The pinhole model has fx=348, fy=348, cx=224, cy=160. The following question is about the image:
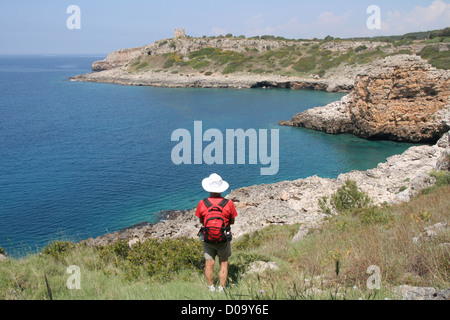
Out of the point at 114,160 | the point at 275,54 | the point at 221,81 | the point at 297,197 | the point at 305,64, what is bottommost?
the point at 297,197

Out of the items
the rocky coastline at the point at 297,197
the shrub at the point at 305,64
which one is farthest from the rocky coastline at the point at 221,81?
the rocky coastline at the point at 297,197

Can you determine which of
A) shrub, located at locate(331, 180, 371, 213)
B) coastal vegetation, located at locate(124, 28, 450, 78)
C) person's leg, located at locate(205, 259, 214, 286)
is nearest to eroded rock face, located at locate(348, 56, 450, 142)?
shrub, located at locate(331, 180, 371, 213)

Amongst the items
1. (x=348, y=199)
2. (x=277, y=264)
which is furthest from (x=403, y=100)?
(x=277, y=264)

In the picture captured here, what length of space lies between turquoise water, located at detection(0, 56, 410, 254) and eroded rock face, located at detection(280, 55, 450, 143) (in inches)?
62.9

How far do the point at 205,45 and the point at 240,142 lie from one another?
80.3 meters

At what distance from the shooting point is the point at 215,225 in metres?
5.64

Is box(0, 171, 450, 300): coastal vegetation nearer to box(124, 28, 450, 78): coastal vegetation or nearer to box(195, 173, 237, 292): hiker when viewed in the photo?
box(195, 173, 237, 292): hiker

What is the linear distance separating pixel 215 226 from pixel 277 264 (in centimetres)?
214

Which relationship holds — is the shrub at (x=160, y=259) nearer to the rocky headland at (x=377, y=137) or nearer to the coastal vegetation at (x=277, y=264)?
the coastal vegetation at (x=277, y=264)

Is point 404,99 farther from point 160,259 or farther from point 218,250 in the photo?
point 218,250

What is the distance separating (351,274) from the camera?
218 inches

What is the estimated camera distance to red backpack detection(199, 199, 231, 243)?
222 inches

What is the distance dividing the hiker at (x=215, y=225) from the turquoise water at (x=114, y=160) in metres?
6.77

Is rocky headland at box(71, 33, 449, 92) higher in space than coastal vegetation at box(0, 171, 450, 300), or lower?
higher
